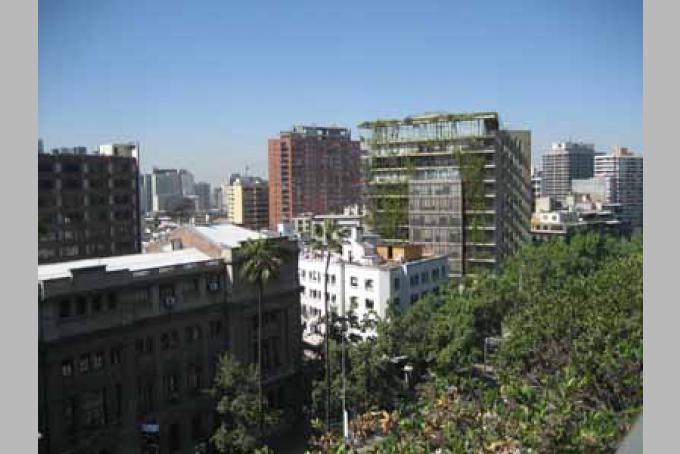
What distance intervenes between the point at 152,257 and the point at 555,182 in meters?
83.3

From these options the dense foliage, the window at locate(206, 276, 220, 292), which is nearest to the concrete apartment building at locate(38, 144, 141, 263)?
the window at locate(206, 276, 220, 292)

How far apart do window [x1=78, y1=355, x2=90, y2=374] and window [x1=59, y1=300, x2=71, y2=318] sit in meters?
1.00

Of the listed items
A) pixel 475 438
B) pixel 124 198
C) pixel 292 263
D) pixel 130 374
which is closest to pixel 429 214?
pixel 124 198

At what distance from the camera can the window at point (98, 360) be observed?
53.3ft

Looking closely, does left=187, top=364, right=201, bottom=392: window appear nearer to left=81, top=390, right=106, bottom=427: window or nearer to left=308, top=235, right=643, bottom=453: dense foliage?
left=81, top=390, right=106, bottom=427: window

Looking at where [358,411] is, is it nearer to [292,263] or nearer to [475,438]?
[292,263]

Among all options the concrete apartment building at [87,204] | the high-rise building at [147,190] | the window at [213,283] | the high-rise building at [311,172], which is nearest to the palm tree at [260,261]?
the window at [213,283]

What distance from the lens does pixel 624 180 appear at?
3214 inches

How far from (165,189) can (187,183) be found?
1127 cm

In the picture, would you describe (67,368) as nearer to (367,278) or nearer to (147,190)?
(367,278)

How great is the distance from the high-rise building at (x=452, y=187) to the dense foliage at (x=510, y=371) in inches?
299

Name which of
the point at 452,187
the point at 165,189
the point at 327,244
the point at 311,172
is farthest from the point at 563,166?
the point at 327,244

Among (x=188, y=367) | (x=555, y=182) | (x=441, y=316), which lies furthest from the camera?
(x=555, y=182)

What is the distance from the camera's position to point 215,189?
98500 mm
